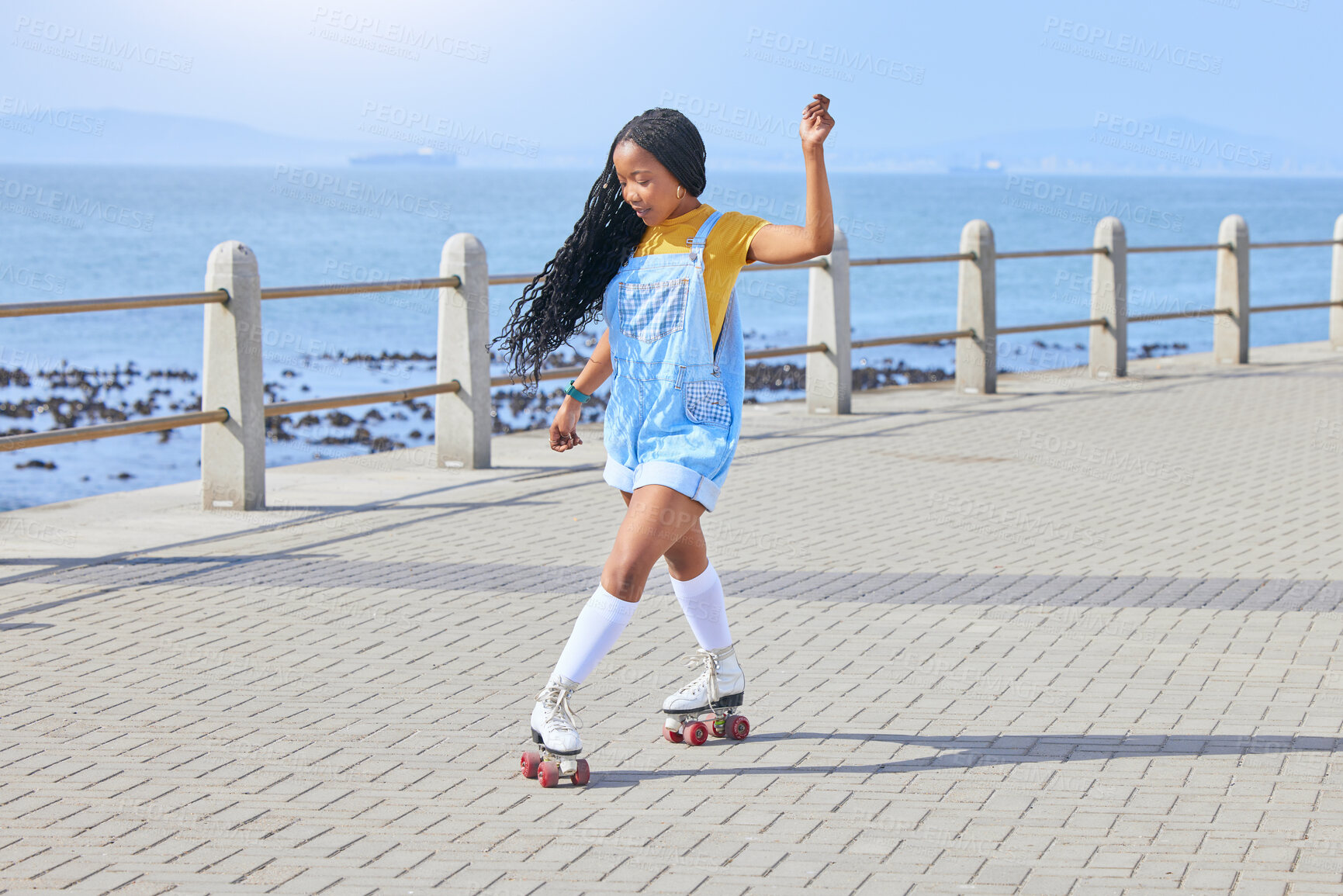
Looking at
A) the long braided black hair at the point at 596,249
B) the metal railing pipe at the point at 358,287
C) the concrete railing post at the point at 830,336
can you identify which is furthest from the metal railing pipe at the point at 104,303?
the concrete railing post at the point at 830,336

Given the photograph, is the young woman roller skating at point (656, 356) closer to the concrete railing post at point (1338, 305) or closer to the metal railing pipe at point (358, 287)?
the metal railing pipe at point (358, 287)

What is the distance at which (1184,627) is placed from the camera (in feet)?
20.1

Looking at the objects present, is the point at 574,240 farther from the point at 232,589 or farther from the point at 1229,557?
the point at 1229,557

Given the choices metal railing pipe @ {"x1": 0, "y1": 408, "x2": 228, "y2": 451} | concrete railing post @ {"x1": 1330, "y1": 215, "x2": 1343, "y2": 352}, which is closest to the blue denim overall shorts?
metal railing pipe @ {"x1": 0, "y1": 408, "x2": 228, "y2": 451}

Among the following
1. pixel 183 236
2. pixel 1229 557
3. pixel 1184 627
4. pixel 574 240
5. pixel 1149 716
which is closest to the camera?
pixel 574 240

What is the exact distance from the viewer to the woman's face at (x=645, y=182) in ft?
14.2

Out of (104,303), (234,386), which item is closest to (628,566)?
(104,303)

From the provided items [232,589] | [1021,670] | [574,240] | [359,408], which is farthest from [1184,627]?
[359,408]

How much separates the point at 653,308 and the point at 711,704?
1182 millimetres

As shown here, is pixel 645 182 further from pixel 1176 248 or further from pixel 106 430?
pixel 1176 248

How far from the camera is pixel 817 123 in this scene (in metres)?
4.05

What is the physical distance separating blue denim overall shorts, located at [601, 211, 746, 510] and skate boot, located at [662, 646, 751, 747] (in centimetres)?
64

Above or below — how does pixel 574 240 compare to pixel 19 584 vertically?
above

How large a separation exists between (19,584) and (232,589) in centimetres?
94
